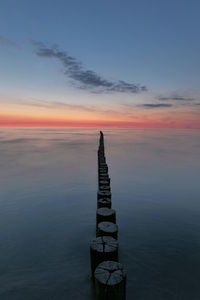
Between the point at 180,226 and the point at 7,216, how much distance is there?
6.62 meters

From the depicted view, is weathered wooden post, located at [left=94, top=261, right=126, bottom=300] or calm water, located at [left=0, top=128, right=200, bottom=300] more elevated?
weathered wooden post, located at [left=94, top=261, right=126, bottom=300]

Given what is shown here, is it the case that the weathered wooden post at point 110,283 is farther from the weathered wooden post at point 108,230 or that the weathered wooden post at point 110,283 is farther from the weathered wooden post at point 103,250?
the weathered wooden post at point 108,230

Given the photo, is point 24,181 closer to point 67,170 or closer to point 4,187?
point 4,187

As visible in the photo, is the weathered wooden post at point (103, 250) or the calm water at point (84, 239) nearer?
Answer: the weathered wooden post at point (103, 250)

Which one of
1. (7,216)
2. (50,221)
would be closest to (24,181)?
(7,216)

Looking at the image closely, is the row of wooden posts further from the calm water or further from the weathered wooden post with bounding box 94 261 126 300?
the calm water

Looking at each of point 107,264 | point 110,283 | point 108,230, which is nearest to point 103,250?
point 107,264

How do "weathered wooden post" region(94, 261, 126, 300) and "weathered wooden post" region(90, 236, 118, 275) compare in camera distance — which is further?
"weathered wooden post" region(90, 236, 118, 275)

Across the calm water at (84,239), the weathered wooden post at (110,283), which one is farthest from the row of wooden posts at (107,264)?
the calm water at (84,239)

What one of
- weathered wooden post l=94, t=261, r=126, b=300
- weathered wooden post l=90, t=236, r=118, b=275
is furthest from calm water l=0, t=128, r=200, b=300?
weathered wooden post l=94, t=261, r=126, b=300

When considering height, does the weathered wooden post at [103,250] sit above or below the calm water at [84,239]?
above

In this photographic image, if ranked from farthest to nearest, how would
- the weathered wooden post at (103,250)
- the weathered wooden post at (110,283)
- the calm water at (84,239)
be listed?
the calm water at (84,239) → the weathered wooden post at (103,250) → the weathered wooden post at (110,283)

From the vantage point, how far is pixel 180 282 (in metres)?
5.16

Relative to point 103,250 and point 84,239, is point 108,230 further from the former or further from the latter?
point 84,239
